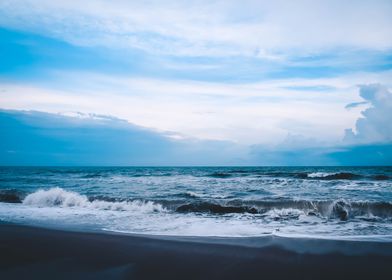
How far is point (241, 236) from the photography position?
21.5ft

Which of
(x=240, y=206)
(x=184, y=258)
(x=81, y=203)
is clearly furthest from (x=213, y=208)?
(x=184, y=258)

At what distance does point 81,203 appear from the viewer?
12.9 m

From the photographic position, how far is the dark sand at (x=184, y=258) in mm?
4172

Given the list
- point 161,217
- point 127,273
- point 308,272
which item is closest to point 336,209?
point 161,217

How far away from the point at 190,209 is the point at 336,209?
17.8ft

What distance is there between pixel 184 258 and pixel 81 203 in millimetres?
9539

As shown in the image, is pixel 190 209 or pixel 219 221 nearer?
pixel 219 221

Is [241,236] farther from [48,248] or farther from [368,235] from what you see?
[48,248]

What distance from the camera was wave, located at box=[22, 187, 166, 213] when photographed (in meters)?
11.9

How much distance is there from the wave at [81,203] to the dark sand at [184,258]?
5502mm

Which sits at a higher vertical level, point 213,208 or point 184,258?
point 184,258

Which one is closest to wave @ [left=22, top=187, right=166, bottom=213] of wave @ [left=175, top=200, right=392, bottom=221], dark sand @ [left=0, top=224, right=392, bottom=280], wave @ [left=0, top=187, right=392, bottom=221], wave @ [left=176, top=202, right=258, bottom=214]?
wave @ [left=0, top=187, right=392, bottom=221]

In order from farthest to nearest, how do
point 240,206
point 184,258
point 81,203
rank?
point 81,203 < point 240,206 < point 184,258

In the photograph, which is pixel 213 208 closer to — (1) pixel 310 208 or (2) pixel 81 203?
(1) pixel 310 208
